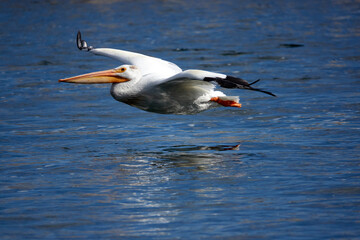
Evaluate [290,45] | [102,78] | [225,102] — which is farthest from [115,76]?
[290,45]

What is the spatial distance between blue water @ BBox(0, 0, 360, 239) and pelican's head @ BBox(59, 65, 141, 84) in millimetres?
1030

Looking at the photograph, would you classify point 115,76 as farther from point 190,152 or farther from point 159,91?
point 190,152

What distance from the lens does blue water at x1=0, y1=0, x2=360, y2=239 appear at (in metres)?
7.16

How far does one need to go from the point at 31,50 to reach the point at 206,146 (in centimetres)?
1354

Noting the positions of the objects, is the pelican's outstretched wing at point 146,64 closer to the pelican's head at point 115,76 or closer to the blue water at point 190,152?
the pelican's head at point 115,76

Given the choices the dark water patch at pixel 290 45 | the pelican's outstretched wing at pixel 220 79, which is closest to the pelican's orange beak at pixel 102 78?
the pelican's outstretched wing at pixel 220 79

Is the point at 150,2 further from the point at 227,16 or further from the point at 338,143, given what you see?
the point at 338,143

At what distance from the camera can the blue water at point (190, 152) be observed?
23.5 feet

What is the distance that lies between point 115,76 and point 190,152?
1.50 metres

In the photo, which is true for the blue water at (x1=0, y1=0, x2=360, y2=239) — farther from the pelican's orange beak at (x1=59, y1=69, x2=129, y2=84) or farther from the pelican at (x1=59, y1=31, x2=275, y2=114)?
the pelican's orange beak at (x1=59, y1=69, x2=129, y2=84)

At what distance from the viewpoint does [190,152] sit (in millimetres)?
10000

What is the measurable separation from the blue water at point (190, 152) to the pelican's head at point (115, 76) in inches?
40.5

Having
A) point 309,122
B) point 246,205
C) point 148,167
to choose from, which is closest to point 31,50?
point 309,122

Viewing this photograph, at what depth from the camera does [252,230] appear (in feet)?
22.4
